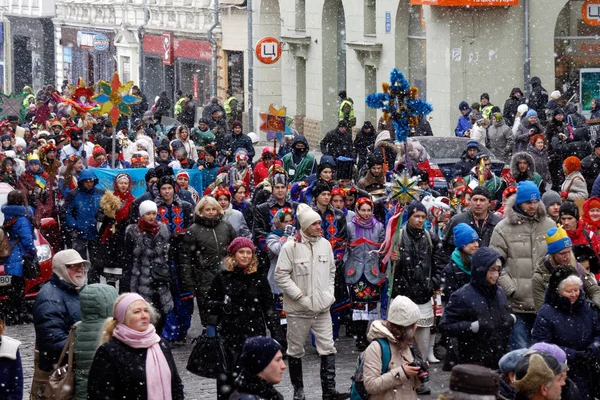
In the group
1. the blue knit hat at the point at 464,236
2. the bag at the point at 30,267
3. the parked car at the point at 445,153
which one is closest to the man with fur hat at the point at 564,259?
the blue knit hat at the point at 464,236

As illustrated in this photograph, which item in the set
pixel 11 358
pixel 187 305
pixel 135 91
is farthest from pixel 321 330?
pixel 135 91

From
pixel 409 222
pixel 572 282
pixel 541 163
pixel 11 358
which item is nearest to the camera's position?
pixel 11 358

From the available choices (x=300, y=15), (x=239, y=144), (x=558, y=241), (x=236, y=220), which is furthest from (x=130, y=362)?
(x=300, y=15)

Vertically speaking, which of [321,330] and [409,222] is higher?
[409,222]

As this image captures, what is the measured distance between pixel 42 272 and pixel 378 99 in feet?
14.0

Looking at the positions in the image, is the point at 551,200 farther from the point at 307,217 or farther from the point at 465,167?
the point at 465,167

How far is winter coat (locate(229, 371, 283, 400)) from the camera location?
22.9ft

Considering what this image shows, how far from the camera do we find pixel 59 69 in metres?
62.3

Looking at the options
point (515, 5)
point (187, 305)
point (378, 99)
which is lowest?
point (187, 305)

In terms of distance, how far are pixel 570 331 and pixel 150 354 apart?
2846 mm

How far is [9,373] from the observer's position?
819cm

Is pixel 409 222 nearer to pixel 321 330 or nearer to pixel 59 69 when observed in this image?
pixel 321 330

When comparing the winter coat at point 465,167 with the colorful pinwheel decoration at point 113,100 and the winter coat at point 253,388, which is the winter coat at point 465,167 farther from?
the winter coat at point 253,388

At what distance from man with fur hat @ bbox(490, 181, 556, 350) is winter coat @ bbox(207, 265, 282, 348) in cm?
188
